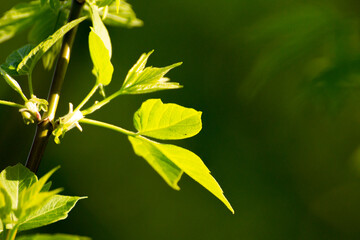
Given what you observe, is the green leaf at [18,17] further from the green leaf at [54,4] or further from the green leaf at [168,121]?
the green leaf at [168,121]

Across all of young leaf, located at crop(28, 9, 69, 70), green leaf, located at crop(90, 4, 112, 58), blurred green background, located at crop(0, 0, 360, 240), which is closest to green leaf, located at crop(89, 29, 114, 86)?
green leaf, located at crop(90, 4, 112, 58)

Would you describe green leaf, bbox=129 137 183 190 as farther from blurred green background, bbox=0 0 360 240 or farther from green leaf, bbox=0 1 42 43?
blurred green background, bbox=0 0 360 240

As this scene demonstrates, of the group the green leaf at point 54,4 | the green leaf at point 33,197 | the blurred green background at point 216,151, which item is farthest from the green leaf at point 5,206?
the blurred green background at point 216,151

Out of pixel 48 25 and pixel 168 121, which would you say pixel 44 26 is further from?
pixel 168 121

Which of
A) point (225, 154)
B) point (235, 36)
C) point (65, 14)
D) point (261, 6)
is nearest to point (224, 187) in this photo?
point (225, 154)

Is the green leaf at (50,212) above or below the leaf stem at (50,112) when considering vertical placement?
below

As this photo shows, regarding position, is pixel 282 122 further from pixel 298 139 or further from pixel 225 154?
pixel 225 154
